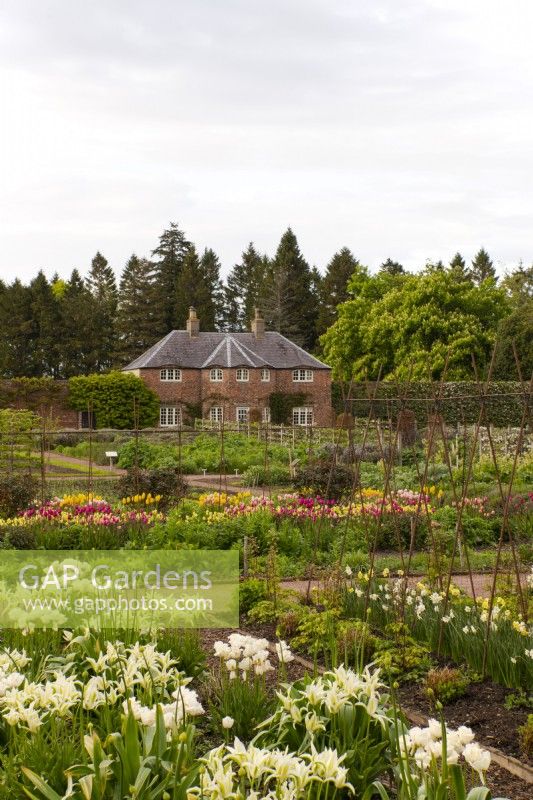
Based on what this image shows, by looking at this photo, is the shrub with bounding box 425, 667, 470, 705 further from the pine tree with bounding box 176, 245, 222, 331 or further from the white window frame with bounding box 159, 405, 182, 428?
the pine tree with bounding box 176, 245, 222, 331

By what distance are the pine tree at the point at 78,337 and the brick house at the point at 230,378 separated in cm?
1275

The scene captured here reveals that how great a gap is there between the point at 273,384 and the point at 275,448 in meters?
17.0

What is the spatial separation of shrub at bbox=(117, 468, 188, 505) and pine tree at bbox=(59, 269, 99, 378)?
133ft

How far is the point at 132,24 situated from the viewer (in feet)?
23.3

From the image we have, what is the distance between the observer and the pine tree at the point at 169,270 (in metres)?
53.6

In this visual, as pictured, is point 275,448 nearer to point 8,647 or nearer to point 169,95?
point 169,95

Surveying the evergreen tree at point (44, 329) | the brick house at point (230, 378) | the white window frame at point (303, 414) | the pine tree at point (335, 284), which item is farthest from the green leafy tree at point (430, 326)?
the evergreen tree at point (44, 329)

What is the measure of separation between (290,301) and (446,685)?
54079mm

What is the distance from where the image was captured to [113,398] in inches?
1476

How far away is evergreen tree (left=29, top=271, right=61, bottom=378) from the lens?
173 feet

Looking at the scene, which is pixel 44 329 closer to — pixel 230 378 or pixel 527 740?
pixel 230 378

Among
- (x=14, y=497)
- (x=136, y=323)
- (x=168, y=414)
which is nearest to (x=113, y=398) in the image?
(x=168, y=414)

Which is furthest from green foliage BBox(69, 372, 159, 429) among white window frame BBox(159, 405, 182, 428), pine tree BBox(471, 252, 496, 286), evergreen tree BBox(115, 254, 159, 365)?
pine tree BBox(471, 252, 496, 286)

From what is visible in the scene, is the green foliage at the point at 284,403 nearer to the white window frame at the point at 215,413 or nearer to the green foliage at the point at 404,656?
the white window frame at the point at 215,413
